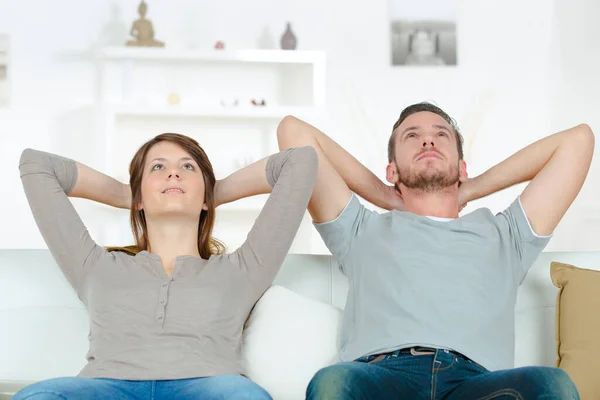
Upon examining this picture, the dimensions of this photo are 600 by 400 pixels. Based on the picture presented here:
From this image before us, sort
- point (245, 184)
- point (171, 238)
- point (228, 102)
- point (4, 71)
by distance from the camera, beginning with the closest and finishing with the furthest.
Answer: point (171, 238)
point (245, 184)
point (4, 71)
point (228, 102)

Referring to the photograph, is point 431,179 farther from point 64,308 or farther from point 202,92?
point 202,92

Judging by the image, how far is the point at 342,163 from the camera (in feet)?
7.25

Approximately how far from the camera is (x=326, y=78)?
5.18m

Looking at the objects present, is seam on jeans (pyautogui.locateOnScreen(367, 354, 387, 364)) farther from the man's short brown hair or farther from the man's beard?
the man's short brown hair

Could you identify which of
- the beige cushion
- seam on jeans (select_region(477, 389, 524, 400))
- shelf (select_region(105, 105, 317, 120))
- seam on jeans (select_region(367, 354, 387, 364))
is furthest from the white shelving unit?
seam on jeans (select_region(477, 389, 524, 400))

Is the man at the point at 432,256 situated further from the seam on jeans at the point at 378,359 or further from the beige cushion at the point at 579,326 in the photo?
the beige cushion at the point at 579,326

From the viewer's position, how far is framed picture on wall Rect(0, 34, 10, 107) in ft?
16.6

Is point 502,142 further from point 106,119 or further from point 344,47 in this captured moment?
point 106,119

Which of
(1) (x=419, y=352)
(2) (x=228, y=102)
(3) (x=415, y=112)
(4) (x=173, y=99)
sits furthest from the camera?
(2) (x=228, y=102)

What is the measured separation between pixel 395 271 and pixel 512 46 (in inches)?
149

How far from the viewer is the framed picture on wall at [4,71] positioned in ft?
16.6

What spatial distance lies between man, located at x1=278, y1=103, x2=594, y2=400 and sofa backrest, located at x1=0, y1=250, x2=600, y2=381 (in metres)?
0.15

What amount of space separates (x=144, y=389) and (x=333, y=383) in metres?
0.42

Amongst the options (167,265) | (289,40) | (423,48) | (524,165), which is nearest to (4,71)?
(289,40)
